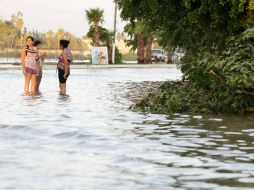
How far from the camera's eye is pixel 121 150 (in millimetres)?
9844

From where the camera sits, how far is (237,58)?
14.7 metres

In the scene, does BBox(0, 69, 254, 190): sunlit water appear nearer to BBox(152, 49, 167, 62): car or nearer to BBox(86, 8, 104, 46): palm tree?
BBox(86, 8, 104, 46): palm tree

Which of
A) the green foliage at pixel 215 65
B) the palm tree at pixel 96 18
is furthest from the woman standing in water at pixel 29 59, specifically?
the palm tree at pixel 96 18

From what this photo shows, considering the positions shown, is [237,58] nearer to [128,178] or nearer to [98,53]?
[128,178]

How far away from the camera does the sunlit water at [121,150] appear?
24.7 ft

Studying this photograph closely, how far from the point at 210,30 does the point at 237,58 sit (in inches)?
320

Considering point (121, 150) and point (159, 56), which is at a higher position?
point (121, 150)

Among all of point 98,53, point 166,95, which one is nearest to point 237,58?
point 166,95

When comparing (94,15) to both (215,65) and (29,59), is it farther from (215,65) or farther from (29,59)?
(215,65)

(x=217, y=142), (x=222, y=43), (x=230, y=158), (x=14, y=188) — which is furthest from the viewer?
(x=222, y=43)

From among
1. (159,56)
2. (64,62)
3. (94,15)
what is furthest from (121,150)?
(159,56)

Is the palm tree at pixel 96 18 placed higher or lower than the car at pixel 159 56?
higher

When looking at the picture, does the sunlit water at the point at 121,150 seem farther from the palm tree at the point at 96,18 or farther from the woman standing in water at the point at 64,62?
the palm tree at the point at 96,18

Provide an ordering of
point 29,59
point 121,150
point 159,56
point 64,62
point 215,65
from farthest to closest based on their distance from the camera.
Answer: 1. point 159,56
2. point 64,62
3. point 29,59
4. point 215,65
5. point 121,150
